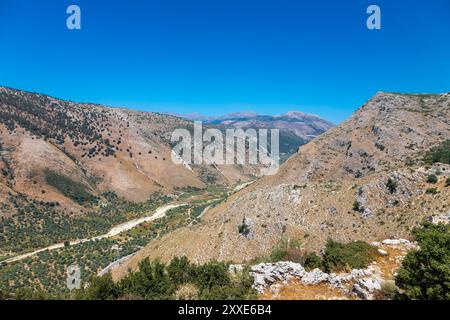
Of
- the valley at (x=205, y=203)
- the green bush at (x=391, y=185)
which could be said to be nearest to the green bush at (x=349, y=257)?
the valley at (x=205, y=203)

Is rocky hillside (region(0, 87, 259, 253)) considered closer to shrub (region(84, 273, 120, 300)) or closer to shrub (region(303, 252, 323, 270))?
shrub (region(84, 273, 120, 300))

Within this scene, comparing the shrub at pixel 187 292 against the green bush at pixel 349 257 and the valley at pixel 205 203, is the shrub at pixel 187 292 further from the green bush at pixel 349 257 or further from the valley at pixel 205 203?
the green bush at pixel 349 257

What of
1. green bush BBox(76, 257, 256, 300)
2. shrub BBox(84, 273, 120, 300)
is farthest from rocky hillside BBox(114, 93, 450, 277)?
shrub BBox(84, 273, 120, 300)

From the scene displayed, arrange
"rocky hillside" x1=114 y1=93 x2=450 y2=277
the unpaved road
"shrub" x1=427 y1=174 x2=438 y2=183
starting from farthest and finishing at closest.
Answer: the unpaved road < "shrub" x1=427 y1=174 x2=438 y2=183 < "rocky hillside" x1=114 y1=93 x2=450 y2=277

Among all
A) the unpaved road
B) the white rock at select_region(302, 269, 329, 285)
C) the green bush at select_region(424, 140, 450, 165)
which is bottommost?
the unpaved road

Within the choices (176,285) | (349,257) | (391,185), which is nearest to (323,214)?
(391,185)

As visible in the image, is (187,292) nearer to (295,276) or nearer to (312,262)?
(295,276)

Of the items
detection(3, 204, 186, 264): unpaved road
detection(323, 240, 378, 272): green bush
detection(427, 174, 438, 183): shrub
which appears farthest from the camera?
detection(3, 204, 186, 264): unpaved road
